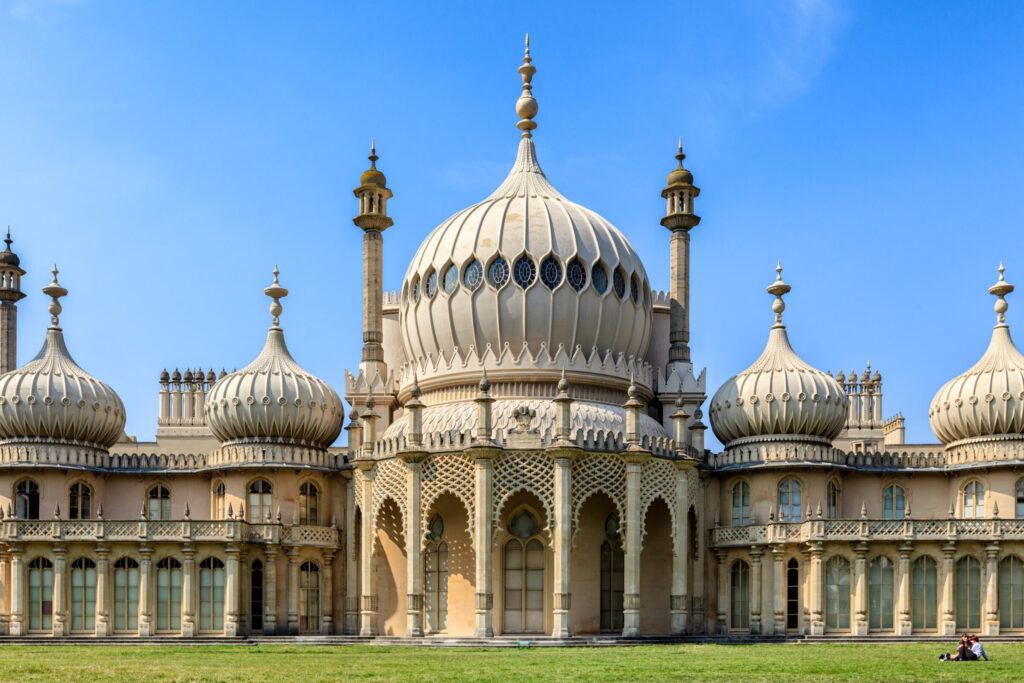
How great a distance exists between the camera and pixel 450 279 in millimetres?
53250

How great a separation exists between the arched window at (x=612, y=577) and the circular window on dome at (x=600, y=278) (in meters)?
8.76

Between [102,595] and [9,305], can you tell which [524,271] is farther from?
[9,305]

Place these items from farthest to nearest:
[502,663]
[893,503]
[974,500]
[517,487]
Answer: [893,503]
[974,500]
[517,487]
[502,663]

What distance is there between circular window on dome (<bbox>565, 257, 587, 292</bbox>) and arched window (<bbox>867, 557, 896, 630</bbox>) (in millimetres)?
14652

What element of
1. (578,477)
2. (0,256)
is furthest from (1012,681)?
(0,256)

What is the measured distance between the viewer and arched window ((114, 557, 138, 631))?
49.8 m

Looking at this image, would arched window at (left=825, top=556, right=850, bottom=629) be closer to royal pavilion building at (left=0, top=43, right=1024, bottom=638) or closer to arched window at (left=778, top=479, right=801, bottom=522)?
royal pavilion building at (left=0, top=43, right=1024, bottom=638)

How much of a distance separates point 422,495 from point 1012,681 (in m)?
25.2

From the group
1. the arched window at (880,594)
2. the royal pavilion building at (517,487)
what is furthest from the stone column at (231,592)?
the arched window at (880,594)

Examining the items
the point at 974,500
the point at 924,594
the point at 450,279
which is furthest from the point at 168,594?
the point at 974,500

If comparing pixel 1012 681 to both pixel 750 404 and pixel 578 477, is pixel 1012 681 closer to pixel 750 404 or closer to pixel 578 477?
pixel 578 477

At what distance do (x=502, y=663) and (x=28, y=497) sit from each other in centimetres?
2641

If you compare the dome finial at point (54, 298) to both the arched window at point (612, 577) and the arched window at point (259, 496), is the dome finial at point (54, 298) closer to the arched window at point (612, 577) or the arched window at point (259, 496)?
the arched window at point (259, 496)

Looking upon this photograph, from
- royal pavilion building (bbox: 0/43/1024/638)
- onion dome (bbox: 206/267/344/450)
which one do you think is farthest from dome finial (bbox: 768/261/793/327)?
onion dome (bbox: 206/267/344/450)
